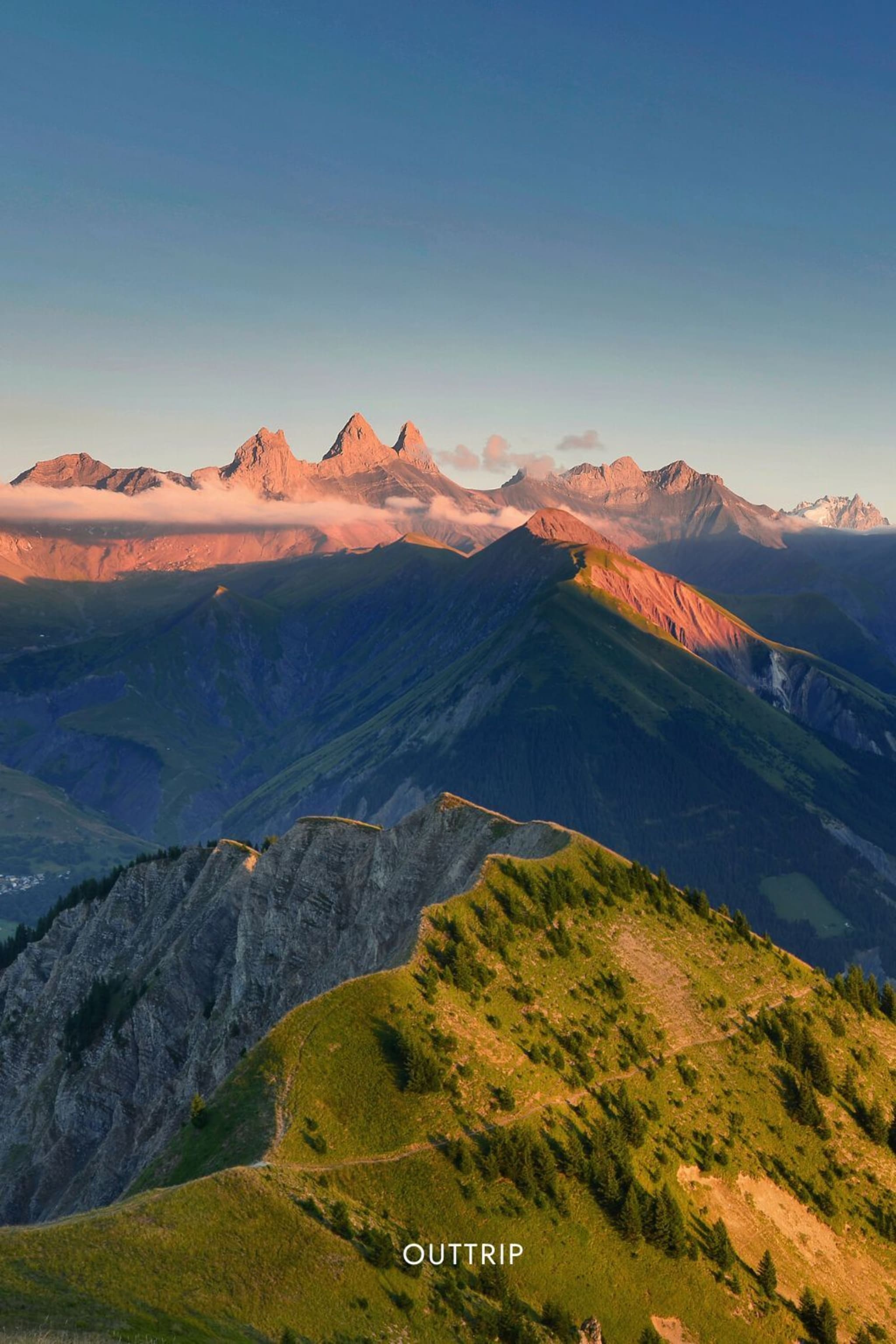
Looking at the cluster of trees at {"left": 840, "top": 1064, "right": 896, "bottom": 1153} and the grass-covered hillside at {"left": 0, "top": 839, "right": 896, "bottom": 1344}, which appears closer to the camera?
the grass-covered hillside at {"left": 0, "top": 839, "right": 896, "bottom": 1344}

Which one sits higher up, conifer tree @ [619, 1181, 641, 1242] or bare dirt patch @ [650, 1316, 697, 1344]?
conifer tree @ [619, 1181, 641, 1242]

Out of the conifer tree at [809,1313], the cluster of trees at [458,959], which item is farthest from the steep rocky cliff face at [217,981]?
the conifer tree at [809,1313]

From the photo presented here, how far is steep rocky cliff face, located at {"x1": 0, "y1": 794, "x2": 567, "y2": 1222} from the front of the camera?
148 meters

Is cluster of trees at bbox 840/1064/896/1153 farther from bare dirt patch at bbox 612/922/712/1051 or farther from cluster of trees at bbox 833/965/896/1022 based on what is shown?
bare dirt patch at bbox 612/922/712/1051

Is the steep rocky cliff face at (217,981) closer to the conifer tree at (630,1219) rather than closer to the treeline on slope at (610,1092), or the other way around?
the treeline on slope at (610,1092)

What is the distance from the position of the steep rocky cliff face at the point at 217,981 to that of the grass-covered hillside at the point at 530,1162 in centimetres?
2235

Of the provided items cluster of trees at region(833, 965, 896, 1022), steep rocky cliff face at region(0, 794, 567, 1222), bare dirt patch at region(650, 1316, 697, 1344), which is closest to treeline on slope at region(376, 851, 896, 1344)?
cluster of trees at region(833, 965, 896, 1022)

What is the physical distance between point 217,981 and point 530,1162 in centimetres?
8419

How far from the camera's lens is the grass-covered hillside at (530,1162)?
244 ft

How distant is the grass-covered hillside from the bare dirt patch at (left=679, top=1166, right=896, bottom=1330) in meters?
0.29

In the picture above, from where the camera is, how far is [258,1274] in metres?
74.4

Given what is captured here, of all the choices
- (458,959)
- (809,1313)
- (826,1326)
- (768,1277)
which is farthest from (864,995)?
(458,959)

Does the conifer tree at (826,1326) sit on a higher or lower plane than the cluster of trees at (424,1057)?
lower

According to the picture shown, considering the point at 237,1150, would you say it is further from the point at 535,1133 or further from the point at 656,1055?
the point at 656,1055
